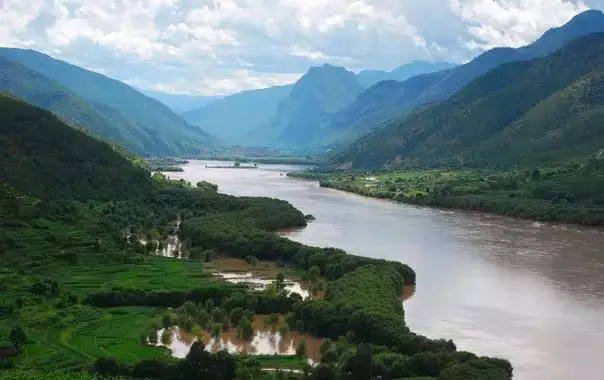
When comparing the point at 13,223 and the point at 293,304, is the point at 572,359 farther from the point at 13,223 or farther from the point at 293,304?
the point at 13,223

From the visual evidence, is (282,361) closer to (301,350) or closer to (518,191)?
(301,350)

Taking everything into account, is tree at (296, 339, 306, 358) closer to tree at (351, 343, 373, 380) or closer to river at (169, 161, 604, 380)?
tree at (351, 343, 373, 380)

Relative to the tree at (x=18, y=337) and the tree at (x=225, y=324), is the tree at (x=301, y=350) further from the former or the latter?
the tree at (x=18, y=337)

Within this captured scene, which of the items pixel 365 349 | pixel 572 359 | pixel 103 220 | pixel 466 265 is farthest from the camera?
pixel 103 220

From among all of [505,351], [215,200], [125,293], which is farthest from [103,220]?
[505,351]

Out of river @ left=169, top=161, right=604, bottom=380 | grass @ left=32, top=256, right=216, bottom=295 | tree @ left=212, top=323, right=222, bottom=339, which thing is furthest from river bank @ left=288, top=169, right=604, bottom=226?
tree @ left=212, top=323, right=222, bottom=339
